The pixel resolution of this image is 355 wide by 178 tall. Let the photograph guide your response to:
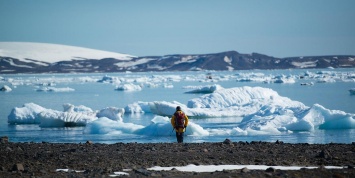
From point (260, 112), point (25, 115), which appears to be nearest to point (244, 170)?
point (260, 112)

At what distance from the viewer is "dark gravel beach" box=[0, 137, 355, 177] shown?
6664 mm

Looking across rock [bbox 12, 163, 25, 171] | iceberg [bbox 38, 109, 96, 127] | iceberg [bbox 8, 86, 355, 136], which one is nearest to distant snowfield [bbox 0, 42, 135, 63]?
iceberg [bbox 8, 86, 355, 136]

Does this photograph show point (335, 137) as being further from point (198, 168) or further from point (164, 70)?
point (164, 70)

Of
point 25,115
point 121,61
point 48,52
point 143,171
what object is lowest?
point 143,171

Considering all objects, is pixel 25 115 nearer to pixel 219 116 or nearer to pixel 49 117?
pixel 49 117

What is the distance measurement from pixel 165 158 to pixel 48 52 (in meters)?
106

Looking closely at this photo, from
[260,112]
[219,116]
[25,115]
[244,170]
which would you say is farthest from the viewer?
[219,116]

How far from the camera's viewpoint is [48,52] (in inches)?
4370

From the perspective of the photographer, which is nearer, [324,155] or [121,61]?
[324,155]

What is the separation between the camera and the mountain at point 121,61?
321ft

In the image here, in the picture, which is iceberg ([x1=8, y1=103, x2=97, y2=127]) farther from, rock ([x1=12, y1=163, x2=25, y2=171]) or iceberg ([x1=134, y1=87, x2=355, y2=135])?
rock ([x1=12, y1=163, x2=25, y2=171])

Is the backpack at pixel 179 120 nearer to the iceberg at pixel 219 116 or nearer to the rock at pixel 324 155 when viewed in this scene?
the iceberg at pixel 219 116

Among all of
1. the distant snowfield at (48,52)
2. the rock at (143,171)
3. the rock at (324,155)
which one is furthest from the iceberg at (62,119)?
the distant snowfield at (48,52)

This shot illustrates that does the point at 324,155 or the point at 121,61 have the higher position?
the point at 121,61
